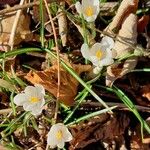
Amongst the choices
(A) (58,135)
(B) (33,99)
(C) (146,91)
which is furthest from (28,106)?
(C) (146,91)

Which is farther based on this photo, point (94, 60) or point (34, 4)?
point (34, 4)

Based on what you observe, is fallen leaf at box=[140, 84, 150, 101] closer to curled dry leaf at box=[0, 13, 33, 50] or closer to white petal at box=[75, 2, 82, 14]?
white petal at box=[75, 2, 82, 14]

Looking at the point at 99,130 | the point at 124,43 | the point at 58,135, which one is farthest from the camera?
the point at 99,130

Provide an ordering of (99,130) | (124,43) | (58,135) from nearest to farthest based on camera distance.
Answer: (58,135) < (124,43) < (99,130)

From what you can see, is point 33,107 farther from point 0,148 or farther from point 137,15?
point 137,15

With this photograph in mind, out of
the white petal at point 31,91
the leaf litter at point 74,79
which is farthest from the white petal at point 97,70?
the white petal at point 31,91

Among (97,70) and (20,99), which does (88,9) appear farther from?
(20,99)

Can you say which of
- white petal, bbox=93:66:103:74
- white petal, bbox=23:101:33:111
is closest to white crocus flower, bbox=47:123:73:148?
white petal, bbox=23:101:33:111

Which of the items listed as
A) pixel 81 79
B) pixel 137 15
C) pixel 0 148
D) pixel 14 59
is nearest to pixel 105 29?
pixel 137 15
